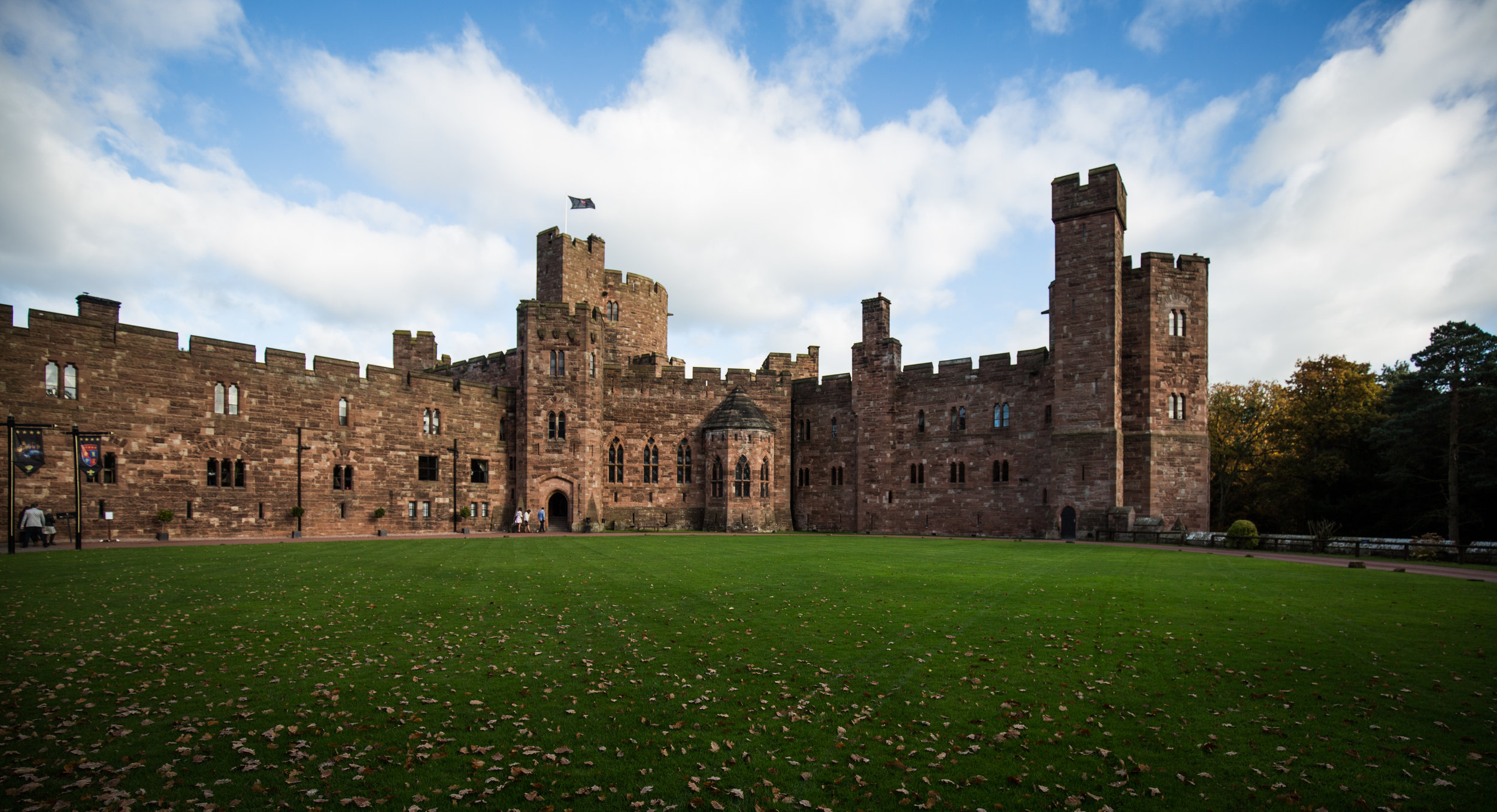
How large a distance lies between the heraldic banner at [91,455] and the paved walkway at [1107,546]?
2701mm

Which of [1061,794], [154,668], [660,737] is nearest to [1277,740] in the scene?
[1061,794]

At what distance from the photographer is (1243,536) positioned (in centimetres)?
3000

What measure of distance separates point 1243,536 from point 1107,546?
5348 millimetres

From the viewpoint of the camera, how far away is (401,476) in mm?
38156

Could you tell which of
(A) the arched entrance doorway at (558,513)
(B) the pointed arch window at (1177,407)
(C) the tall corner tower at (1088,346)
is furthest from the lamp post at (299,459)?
(B) the pointed arch window at (1177,407)

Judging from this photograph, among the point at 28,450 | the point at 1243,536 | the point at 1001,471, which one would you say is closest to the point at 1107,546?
the point at 1243,536

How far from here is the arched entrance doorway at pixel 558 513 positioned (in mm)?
42781

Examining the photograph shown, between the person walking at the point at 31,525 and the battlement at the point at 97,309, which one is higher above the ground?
the battlement at the point at 97,309

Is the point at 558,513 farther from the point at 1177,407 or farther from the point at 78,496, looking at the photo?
the point at 1177,407

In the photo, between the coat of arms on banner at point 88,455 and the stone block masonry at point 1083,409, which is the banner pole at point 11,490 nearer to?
the coat of arms on banner at point 88,455

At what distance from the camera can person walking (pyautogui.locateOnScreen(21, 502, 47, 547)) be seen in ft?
81.1

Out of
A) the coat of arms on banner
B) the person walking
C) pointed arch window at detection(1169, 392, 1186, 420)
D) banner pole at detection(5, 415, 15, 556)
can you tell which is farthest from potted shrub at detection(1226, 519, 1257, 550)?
the person walking

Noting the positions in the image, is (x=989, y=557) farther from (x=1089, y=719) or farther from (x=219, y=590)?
(x=219, y=590)

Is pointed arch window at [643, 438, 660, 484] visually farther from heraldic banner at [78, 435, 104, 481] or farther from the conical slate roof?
heraldic banner at [78, 435, 104, 481]
